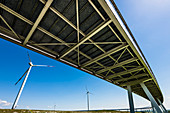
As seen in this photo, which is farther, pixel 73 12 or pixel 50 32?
pixel 50 32

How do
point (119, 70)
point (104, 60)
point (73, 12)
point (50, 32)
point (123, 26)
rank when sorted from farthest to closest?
1. point (119, 70)
2. point (104, 60)
3. point (50, 32)
4. point (123, 26)
5. point (73, 12)

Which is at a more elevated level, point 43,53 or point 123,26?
point 123,26

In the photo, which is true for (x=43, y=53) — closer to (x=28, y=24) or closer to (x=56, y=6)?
(x=28, y=24)

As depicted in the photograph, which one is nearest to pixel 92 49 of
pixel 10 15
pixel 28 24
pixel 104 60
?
pixel 104 60

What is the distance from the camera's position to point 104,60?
475 inches

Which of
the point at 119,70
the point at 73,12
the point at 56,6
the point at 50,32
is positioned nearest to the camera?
the point at 56,6

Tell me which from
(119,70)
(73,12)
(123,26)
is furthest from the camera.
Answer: (119,70)

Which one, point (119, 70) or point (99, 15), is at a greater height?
point (99, 15)

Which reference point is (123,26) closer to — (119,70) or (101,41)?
(101,41)

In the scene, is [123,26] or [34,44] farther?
[34,44]

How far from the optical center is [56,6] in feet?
19.1

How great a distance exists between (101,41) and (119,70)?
8027 millimetres

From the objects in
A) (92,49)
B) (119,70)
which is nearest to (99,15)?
(92,49)

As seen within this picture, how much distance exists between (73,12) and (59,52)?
16.9 ft
